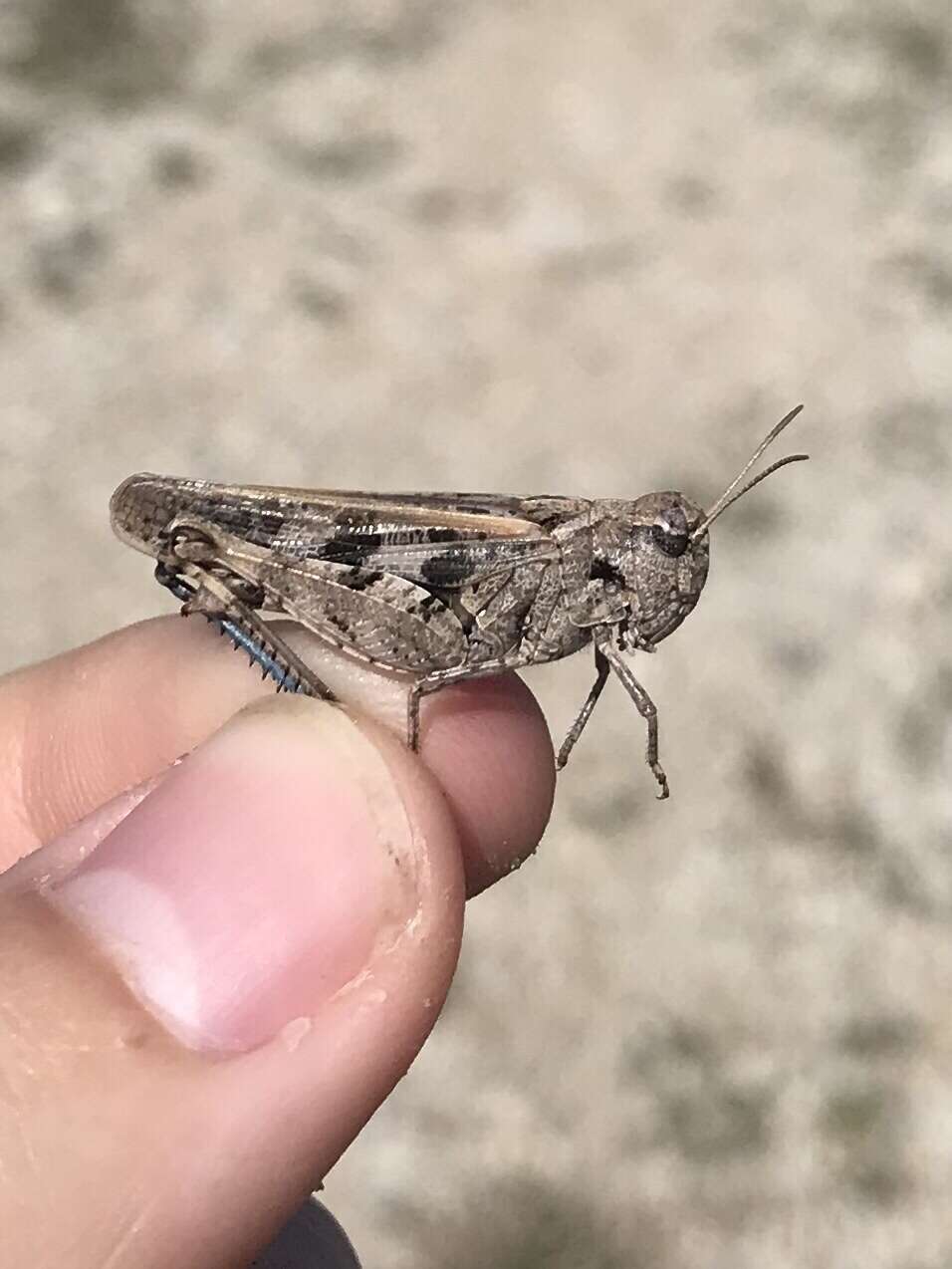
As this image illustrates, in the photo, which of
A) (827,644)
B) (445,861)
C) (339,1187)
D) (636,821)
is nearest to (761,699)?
(827,644)

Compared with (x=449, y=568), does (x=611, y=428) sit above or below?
below

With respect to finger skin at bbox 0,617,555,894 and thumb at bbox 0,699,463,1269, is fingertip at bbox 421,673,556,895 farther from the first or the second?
thumb at bbox 0,699,463,1269

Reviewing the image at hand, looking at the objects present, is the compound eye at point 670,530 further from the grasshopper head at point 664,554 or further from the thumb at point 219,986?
the thumb at point 219,986

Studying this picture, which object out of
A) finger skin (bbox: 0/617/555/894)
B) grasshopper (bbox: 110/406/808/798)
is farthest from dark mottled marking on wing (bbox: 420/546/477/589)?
finger skin (bbox: 0/617/555/894)

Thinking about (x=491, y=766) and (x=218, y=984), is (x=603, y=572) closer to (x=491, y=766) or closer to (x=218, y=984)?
(x=491, y=766)

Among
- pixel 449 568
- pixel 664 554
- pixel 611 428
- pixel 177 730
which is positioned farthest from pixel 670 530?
pixel 611 428

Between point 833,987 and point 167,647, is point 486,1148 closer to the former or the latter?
point 833,987

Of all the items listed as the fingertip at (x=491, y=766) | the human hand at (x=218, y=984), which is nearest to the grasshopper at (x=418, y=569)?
the fingertip at (x=491, y=766)

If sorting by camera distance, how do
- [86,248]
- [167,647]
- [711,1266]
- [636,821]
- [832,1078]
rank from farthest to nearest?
[86,248]
[636,821]
[832,1078]
[711,1266]
[167,647]
